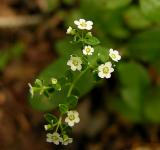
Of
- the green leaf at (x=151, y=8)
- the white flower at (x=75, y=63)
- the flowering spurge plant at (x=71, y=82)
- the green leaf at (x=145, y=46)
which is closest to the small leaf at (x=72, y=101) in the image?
the flowering spurge plant at (x=71, y=82)

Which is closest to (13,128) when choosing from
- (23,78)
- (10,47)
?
(23,78)

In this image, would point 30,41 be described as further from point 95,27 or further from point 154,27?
point 154,27

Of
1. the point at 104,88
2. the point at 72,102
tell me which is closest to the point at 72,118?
the point at 72,102

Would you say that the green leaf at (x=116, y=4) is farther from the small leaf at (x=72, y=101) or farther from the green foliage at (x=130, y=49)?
the small leaf at (x=72, y=101)

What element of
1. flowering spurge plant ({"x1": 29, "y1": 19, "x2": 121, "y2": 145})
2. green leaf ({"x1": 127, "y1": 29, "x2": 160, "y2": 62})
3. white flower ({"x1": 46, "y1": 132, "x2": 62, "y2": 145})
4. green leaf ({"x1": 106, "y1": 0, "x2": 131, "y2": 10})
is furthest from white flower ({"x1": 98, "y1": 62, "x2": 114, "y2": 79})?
green leaf ({"x1": 127, "y1": 29, "x2": 160, "y2": 62})

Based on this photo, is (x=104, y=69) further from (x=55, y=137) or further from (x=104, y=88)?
(x=104, y=88)

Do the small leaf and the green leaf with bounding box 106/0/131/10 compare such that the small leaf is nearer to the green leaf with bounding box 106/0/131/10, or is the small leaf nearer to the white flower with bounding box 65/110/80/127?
the white flower with bounding box 65/110/80/127
